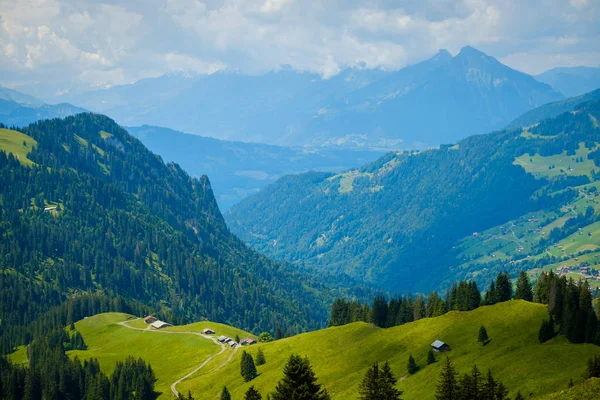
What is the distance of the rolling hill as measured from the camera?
300ft

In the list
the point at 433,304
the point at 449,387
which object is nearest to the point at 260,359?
the point at 433,304

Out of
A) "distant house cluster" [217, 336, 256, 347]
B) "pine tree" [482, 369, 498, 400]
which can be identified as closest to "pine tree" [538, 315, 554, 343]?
"pine tree" [482, 369, 498, 400]

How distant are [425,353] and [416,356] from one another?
181 cm

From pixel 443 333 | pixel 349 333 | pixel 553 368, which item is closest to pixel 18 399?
pixel 349 333

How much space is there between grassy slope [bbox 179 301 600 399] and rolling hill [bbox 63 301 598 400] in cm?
14

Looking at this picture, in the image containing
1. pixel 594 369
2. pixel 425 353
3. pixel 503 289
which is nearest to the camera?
pixel 594 369

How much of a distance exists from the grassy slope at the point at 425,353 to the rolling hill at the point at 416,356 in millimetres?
141

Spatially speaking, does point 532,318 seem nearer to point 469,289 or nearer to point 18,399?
point 469,289

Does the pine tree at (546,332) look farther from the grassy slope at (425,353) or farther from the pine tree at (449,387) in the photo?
the pine tree at (449,387)

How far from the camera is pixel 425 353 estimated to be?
116 m

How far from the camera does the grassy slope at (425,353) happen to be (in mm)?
90938

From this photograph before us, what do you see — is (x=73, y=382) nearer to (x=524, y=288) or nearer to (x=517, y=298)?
(x=517, y=298)

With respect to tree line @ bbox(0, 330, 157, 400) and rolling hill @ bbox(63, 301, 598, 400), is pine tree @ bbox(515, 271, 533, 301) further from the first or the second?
tree line @ bbox(0, 330, 157, 400)

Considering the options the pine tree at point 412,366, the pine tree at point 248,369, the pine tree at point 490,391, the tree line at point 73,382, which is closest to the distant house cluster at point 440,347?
the pine tree at point 412,366
